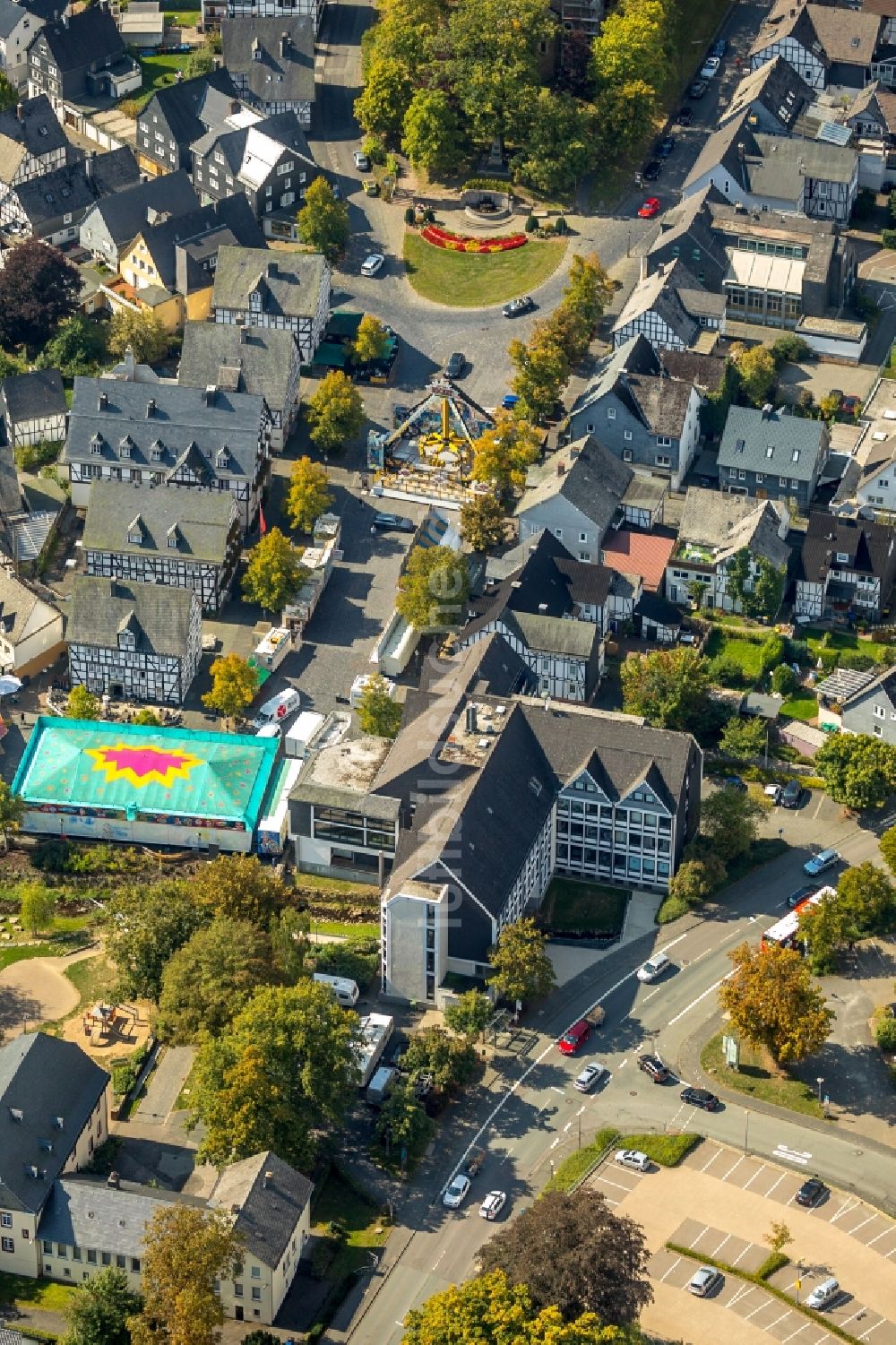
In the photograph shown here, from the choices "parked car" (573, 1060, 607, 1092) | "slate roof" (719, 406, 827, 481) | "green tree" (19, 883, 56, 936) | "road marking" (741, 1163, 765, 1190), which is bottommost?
"green tree" (19, 883, 56, 936)

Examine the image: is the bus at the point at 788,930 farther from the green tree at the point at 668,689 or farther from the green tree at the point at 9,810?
the green tree at the point at 9,810

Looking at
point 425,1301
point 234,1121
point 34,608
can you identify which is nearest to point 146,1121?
Answer: point 234,1121

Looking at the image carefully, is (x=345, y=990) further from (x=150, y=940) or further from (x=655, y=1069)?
(x=655, y=1069)

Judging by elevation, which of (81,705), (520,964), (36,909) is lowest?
(36,909)

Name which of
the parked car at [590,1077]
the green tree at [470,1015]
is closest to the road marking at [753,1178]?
the parked car at [590,1077]

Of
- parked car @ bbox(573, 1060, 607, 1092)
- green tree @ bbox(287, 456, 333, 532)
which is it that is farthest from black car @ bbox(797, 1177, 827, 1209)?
green tree @ bbox(287, 456, 333, 532)

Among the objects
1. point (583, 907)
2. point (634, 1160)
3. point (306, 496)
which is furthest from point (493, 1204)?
point (306, 496)

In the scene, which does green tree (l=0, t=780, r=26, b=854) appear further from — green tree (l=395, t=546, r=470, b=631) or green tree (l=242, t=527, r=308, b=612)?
green tree (l=395, t=546, r=470, b=631)
